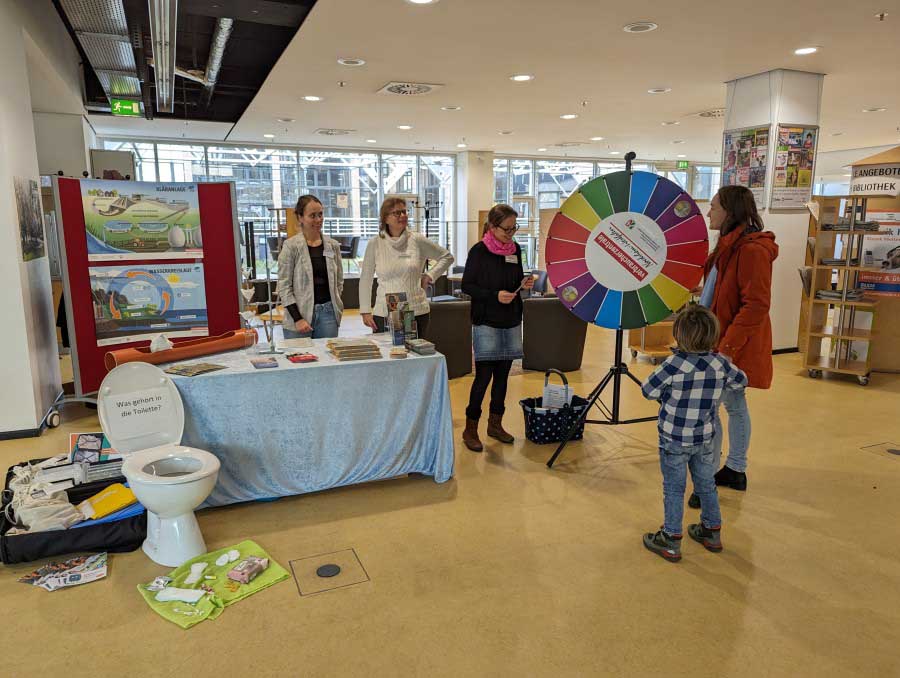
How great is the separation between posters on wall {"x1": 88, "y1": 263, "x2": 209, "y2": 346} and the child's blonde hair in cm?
323

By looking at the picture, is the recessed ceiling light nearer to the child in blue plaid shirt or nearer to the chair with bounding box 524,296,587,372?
the chair with bounding box 524,296,587,372

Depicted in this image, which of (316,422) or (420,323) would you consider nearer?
(316,422)

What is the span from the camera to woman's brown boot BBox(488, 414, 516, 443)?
3938mm

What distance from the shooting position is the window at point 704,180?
16.2m

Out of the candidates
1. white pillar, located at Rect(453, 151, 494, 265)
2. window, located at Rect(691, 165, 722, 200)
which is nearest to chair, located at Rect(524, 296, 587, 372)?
white pillar, located at Rect(453, 151, 494, 265)

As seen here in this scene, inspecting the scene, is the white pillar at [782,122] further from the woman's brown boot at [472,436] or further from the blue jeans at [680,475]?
the blue jeans at [680,475]

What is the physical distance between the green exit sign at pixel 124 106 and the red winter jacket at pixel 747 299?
6.90 metres

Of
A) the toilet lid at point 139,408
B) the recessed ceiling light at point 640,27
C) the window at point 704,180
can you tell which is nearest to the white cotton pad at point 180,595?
the toilet lid at point 139,408

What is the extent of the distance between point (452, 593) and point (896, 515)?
2.22m

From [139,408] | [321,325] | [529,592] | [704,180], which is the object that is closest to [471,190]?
[704,180]

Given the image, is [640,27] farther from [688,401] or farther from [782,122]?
[688,401]

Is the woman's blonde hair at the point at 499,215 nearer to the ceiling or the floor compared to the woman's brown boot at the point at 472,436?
nearer to the ceiling

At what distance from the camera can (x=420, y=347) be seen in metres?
3.27

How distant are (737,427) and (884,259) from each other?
3794 mm
